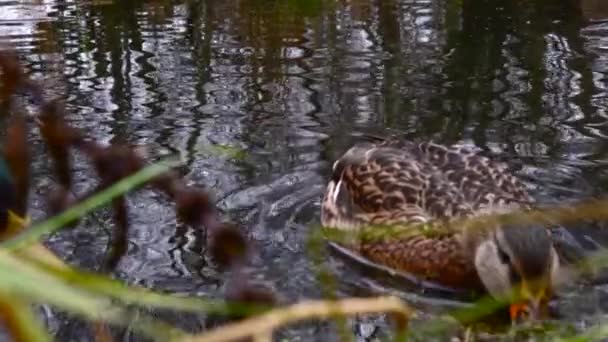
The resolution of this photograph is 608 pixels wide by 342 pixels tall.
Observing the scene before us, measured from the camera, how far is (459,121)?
257 inches

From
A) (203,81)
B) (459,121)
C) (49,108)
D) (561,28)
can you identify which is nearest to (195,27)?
(203,81)

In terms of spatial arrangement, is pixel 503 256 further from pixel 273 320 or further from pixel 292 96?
pixel 273 320

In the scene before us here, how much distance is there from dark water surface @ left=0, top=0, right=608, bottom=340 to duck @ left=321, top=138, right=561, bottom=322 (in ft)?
0.57

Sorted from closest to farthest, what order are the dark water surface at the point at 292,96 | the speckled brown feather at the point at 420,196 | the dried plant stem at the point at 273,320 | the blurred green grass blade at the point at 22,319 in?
1. the blurred green grass blade at the point at 22,319
2. the dried plant stem at the point at 273,320
3. the speckled brown feather at the point at 420,196
4. the dark water surface at the point at 292,96

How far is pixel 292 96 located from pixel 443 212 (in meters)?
2.29

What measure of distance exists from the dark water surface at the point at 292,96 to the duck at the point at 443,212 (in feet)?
0.57

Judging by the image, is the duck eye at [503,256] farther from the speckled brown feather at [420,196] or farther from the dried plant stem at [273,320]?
the dried plant stem at [273,320]

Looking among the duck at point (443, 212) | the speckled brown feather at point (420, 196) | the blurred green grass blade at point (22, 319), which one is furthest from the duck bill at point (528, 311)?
the blurred green grass blade at point (22, 319)

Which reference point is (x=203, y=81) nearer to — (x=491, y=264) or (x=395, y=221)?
(x=395, y=221)

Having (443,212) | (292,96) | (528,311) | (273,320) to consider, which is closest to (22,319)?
(273,320)

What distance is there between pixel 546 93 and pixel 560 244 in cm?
219

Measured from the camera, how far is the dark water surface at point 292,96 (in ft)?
16.0

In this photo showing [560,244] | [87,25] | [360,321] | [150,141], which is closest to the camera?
[360,321]

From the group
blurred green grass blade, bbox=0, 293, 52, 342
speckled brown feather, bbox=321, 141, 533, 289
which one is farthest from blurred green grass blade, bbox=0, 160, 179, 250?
speckled brown feather, bbox=321, 141, 533, 289
